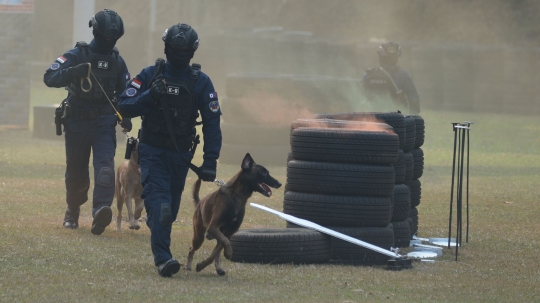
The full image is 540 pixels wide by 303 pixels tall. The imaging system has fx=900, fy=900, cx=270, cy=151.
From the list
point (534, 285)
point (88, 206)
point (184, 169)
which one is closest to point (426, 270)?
point (534, 285)

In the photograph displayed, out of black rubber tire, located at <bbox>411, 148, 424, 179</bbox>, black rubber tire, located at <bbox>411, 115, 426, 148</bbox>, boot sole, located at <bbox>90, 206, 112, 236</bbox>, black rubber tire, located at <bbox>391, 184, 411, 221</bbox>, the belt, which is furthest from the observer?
black rubber tire, located at <bbox>411, 115, 426, 148</bbox>

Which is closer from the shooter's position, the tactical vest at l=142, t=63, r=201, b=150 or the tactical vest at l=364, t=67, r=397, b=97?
the tactical vest at l=142, t=63, r=201, b=150

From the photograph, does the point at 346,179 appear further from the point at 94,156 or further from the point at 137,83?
the point at 94,156

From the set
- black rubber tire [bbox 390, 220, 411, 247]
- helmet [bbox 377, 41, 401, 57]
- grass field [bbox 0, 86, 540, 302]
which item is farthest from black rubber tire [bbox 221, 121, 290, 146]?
black rubber tire [bbox 390, 220, 411, 247]

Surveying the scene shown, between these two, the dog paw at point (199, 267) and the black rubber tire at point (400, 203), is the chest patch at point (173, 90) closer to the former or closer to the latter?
the dog paw at point (199, 267)

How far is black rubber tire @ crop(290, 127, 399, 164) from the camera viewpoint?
Result: 8.56 meters

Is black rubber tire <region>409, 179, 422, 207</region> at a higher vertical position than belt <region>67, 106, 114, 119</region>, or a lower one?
lower

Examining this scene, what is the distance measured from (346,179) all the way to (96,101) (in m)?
2.93

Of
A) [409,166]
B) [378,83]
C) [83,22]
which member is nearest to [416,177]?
[409,166]

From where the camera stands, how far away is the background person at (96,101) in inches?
372

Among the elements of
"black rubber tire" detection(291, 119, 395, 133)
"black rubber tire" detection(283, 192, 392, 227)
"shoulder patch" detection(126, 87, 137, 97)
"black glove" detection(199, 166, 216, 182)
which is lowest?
"black rubber tire" detection(283, 192, 392, 227)

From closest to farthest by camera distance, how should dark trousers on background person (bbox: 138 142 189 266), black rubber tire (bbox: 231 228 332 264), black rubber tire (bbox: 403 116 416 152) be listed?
dark trousers on background person (bbox: 138 142 189 266) → black rubber tire (bbox: 231 228 332 264) → black rubber tire (bbox: 403 116 416 152)

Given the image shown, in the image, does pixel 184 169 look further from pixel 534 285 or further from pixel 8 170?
pixel 8 170

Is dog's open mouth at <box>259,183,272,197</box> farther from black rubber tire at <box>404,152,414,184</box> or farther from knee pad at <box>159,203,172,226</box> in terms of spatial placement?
black rubber tire at <box>404,152,414,184</box>
